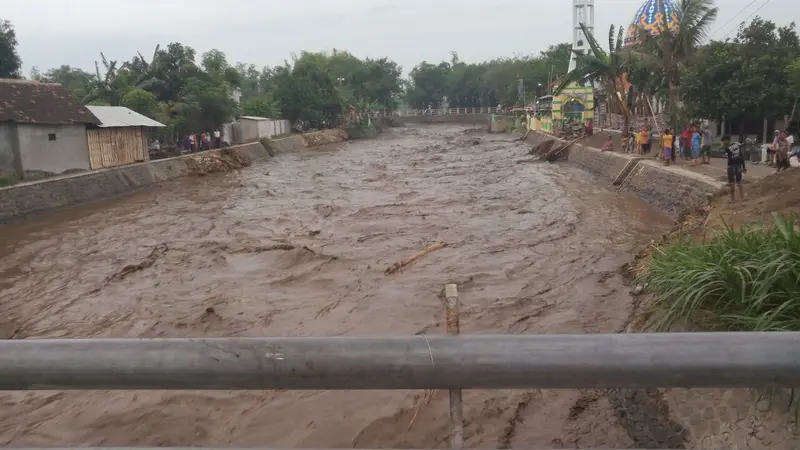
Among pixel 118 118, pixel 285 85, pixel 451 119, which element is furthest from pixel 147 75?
pixel 451 119

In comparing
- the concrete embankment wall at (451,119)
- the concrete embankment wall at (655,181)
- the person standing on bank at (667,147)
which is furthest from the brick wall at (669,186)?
the concrete embankment wall at (451,119)

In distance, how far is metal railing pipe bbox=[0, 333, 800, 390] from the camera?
1766 millimetres

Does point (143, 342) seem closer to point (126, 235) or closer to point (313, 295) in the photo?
point (313, 295)

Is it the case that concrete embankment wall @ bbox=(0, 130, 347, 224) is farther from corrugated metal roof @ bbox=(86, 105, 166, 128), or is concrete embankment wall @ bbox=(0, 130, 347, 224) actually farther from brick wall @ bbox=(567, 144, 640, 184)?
brick wall @ bbox=(567, 144, 640, 184)

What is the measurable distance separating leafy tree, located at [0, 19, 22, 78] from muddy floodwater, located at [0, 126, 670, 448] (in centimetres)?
1129

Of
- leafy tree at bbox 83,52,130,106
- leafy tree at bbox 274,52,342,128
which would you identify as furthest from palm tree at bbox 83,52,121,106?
leafy tree at bbox 274,52,342,128

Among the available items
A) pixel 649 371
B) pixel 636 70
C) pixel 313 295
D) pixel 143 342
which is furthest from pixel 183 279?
pixel 636 70

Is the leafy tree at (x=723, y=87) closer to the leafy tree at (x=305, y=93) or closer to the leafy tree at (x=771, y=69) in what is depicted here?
the leafy tree at (x=771, y=69)

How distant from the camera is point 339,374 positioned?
1.82 metres

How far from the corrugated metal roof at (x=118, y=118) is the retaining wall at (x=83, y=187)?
1503 millimetres

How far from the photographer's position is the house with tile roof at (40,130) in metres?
18.4

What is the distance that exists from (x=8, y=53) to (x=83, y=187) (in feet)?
42.0

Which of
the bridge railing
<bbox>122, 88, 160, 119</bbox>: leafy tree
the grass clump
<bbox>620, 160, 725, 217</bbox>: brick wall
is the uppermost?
<bbox>122, 88, 160, 119</bbox>: leafy tree

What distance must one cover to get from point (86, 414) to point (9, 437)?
1.99 ft
